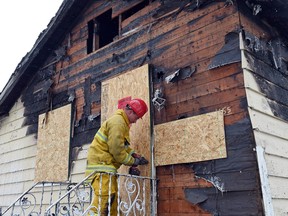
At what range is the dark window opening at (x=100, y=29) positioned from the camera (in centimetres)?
662

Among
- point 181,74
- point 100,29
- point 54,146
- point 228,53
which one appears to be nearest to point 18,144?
point 54,146

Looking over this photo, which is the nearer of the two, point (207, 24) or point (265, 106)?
point (265, 106)

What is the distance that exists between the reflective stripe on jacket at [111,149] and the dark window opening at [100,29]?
2699mm

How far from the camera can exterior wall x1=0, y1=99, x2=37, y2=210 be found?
23.1 ft

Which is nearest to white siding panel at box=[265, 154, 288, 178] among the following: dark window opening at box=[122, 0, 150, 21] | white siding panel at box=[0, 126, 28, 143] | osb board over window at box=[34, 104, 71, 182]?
dark window opening at box=[122, 0, 150, 21]

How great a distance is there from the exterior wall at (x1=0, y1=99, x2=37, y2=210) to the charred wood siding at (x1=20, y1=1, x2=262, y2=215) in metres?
1.59

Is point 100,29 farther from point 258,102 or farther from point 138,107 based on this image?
point 258,102

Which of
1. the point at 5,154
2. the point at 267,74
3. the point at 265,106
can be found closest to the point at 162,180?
the point at 265,106

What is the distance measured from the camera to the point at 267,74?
4352 mm

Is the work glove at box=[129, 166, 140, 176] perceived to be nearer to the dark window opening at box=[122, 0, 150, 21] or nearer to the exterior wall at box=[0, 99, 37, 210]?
the dark window opening at box=[122, 0, 150, 21]

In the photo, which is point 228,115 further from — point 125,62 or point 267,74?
point 125,62

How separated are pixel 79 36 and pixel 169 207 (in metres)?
4.33

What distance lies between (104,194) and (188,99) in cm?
170

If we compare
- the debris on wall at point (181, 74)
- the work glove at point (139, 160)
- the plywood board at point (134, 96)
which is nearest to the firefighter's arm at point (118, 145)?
the work glove at point (139, 160)
